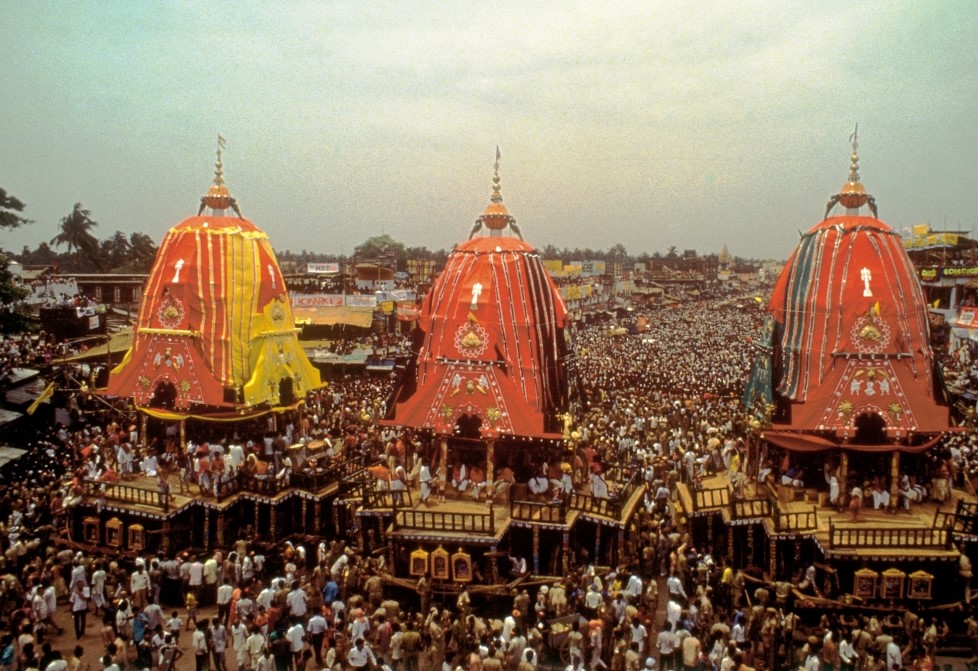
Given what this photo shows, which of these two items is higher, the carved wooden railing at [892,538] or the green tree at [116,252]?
the green tree at [116,252]

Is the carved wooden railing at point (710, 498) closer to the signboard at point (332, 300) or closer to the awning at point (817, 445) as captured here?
the awning at point (817, 445)

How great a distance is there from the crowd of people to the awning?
9.33 ft

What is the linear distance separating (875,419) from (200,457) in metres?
16.0

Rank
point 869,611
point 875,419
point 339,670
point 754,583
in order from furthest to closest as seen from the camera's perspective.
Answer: point 875,419
point 754,583
point 869,611
point 339,670

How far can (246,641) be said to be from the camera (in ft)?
38.9

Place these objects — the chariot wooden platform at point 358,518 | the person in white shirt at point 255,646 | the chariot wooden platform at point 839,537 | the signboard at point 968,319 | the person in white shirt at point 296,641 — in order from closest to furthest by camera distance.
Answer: the person in white shirt at point 255,646 < the person in white shirt at point 296,641 < the chariot wooden platform at point 839,537 < the chariot wooden platform at point 358,518 < the signboard at point 968,319

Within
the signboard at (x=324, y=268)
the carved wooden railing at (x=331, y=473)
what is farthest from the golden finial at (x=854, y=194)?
the signboard at (x=324, y=268)

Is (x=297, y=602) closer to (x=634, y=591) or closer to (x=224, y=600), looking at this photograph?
(x=224, y=600)

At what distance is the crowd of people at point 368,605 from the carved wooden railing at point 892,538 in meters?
1.02

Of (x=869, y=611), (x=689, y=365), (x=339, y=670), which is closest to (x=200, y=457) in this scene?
(x=339, y=670)

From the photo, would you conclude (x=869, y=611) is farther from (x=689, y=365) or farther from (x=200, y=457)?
(x=689, y=365)

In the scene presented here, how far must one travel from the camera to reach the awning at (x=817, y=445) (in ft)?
52.0

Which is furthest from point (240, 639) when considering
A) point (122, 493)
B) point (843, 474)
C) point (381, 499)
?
point (843, 474)

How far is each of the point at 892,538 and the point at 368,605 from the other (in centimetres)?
997
